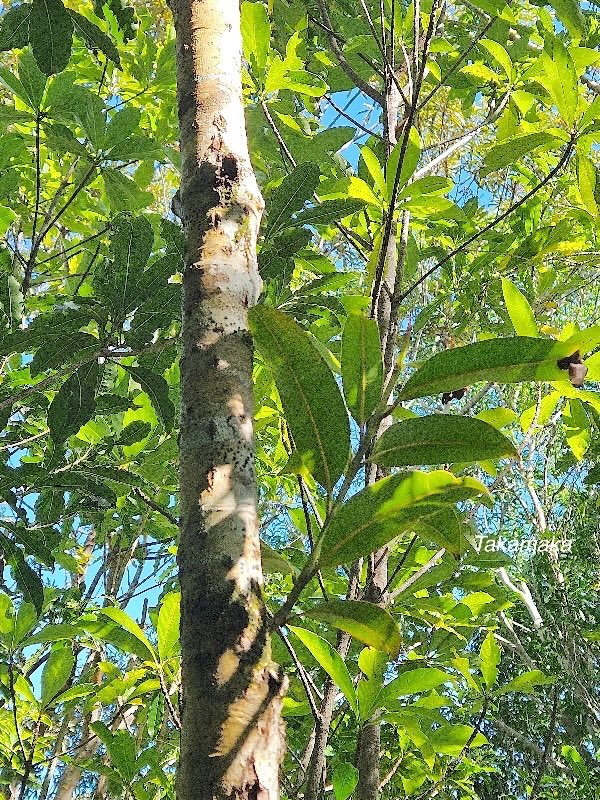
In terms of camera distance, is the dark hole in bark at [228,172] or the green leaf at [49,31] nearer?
the dark hole in bark at [228,172]

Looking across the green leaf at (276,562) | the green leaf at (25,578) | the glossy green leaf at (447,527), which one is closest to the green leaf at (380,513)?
the glossy green leaf at (447,527)

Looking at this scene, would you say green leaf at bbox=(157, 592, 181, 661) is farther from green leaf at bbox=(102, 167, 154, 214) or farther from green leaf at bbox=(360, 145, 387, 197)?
green leaf at bbox=(102, 167, 154, 214)

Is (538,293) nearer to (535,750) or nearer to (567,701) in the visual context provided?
(567,701)

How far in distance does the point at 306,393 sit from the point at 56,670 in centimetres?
135

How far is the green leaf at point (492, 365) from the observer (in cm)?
58

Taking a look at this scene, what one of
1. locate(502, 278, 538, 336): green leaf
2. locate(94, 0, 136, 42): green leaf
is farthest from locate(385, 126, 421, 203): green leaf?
locate(94, 0, 136, 42): green leaf

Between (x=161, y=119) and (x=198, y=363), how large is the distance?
2165 millimetres

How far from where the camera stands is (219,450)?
0.60 meters

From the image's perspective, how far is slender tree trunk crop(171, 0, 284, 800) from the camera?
50 cm

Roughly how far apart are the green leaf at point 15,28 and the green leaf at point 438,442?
1539 mm

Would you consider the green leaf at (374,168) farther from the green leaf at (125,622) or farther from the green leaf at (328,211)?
the green leaf at (125,622)

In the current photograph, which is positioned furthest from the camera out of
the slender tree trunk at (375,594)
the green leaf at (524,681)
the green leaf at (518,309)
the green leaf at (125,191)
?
the green leaf at (125,191)

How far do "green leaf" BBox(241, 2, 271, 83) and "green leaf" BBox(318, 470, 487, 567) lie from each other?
1.37 m

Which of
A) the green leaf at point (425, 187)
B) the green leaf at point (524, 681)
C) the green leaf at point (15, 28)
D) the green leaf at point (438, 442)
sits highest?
the green leaf at point (15, 28)
